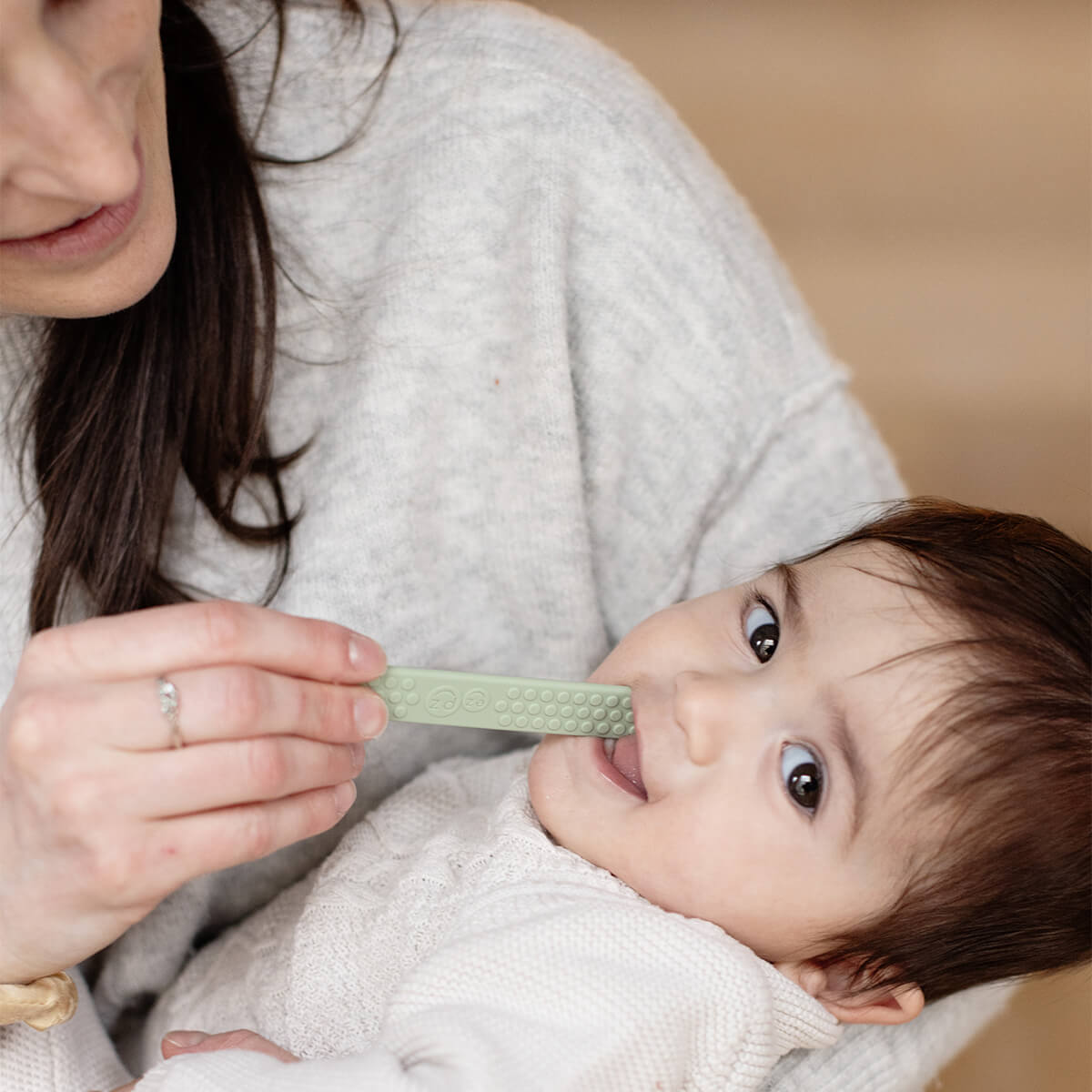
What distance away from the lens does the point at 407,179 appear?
104 centimetres

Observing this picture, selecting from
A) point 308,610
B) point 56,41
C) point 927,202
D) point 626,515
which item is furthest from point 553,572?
point 927,202

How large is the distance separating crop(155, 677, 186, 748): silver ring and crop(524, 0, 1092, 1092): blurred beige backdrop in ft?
5.43

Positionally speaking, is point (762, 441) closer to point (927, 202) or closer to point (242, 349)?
point (242, 349)

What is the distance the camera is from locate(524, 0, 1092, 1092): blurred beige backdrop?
207cm

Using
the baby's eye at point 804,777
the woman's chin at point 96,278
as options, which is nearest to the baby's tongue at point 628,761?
the baby's eye at point 804,777

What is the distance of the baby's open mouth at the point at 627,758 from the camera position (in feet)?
3.05

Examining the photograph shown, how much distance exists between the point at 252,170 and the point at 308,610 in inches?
15.1

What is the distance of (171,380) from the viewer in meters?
0.97

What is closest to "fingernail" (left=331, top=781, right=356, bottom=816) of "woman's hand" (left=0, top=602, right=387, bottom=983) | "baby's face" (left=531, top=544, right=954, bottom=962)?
"woman's hand" (left=0, top=602, right=387, bottom=983)

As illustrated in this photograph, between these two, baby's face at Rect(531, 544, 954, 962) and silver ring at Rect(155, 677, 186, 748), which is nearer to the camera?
silver ring at Rect(155, 677, 186, 748)

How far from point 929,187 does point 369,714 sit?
1836 millimetres

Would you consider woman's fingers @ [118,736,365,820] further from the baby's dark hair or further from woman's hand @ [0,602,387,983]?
the baby's dark hair

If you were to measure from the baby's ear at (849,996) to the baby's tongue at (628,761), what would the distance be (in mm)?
187

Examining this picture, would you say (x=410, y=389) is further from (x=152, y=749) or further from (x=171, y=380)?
(x=152, y=749)
